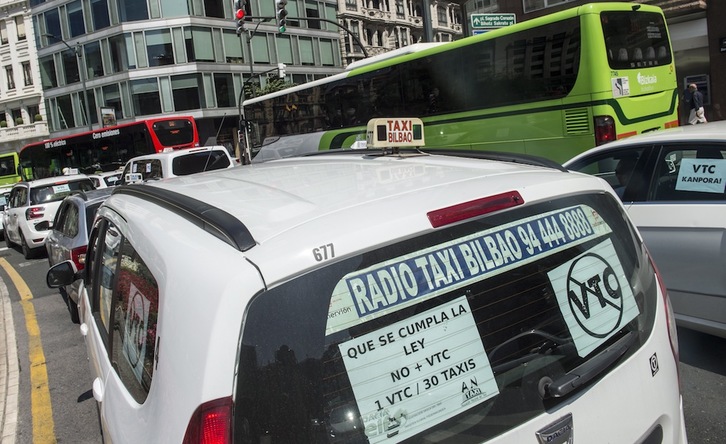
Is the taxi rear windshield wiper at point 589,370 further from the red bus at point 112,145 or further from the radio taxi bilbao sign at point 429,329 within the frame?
the red bus at point 112,145

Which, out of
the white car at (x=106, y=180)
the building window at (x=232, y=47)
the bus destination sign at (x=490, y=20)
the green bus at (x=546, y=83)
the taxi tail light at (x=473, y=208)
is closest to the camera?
the taxi tail light at (x=473, y=208)

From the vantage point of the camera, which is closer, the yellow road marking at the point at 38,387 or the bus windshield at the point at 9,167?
the yellow road marking at the point at 38,387

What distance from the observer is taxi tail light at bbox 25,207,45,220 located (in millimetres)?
13070

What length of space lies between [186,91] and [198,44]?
11.8 ft

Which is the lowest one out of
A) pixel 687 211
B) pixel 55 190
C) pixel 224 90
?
pixel 687 211

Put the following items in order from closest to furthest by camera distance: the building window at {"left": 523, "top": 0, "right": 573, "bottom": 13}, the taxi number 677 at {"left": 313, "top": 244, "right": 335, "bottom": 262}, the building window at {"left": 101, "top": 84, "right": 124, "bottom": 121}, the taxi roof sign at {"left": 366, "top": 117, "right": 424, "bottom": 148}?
1. the taxi number 677 at {"left": 313, "top": 244, "right": 335, "bottom": 262}
2. the taxi roof sign at {"left": 366, "top": 117, "right": 424, "bottom": 148}
3. the building window at {"left": 523, "top": 0, "right": 573, "bottom": 13}
4. the building window at {"left": 101, "top": 84, "right": 124, "bottom": 121}

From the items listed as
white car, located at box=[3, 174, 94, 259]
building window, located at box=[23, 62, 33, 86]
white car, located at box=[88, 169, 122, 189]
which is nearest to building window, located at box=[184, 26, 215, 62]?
building window, located at box=[23, 62, 33, 86]

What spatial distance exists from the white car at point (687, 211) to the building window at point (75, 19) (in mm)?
47568

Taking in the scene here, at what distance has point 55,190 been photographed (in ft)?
45.6

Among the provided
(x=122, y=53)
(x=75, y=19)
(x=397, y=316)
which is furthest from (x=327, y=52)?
(x=397, y=316)

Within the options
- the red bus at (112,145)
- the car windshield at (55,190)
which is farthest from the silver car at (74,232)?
the red bus at (112,145)

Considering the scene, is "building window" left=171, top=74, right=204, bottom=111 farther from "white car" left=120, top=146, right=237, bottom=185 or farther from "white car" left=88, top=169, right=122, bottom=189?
"white car" left=120, top=146, right=237, bottom=185

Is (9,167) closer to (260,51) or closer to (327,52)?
(260,51)

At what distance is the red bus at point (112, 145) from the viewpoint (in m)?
26.0
